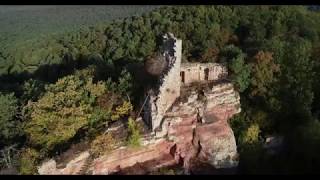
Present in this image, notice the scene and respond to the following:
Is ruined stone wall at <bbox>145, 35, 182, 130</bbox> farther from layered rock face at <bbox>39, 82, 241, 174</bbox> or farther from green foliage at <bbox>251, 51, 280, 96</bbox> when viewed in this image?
green foliage at <bbox>251, 51, 280, 96</bbox>

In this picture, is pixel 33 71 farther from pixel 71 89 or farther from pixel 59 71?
pixel 71 89

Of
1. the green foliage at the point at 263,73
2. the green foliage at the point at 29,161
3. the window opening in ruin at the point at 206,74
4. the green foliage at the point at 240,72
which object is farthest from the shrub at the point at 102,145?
the green foliage at the point at 263,73

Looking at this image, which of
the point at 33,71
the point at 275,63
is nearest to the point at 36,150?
the point at 275,63

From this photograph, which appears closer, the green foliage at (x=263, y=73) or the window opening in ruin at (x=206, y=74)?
the window opening in ruin at (x=206, y=74)

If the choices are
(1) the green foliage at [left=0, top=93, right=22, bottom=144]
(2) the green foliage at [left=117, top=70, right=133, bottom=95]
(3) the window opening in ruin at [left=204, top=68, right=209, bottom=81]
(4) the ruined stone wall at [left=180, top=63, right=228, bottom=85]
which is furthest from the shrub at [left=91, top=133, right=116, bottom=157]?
(1) the green foliage at [left=0, top=93, right=22, bottom=144]

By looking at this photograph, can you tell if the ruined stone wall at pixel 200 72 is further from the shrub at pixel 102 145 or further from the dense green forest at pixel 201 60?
the shrub at pixel 102 145

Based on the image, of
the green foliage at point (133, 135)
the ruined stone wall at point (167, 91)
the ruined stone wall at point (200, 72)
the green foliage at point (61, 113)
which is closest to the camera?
the green foliage at point (133, 135)
